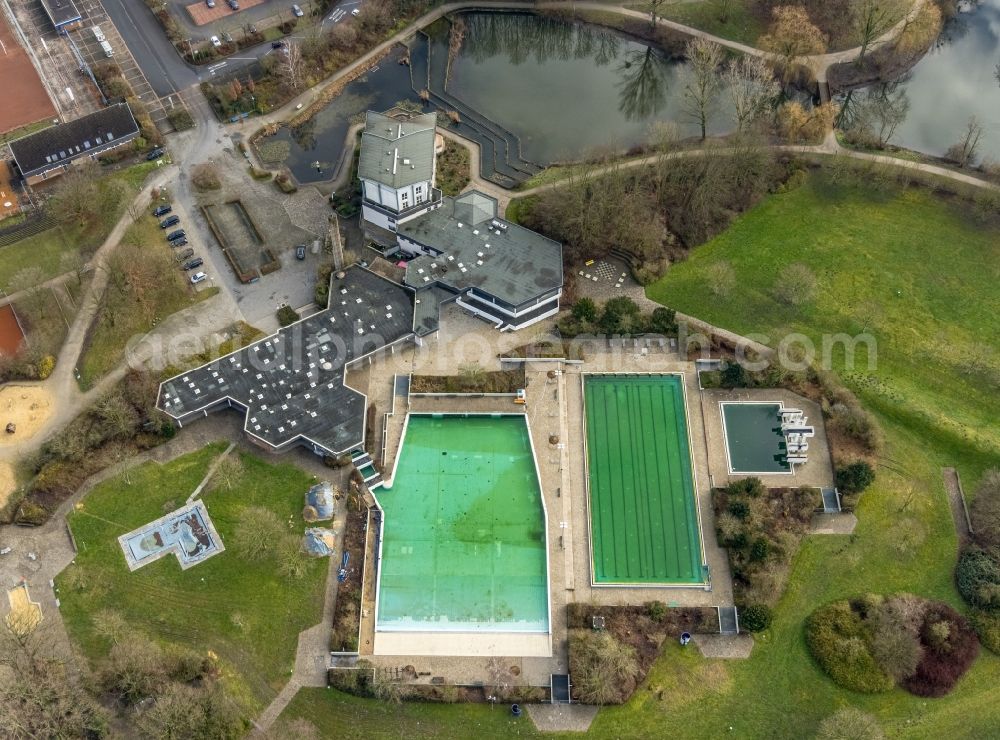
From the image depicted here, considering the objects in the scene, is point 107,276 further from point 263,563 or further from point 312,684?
point 312,684

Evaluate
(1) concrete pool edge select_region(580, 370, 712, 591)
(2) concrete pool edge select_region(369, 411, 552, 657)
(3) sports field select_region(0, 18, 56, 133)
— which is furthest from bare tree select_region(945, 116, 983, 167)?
(3) sports field select_region(0, 18, 56, 133)

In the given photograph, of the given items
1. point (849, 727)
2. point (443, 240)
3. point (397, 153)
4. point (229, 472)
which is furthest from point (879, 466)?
point (229, 472)

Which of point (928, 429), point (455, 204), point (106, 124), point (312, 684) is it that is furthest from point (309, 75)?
point (928, 429)

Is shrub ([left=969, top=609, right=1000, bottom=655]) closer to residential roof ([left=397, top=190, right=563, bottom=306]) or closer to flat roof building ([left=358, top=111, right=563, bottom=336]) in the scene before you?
flat roof building ([left=358, top=111, right=563, bottom=336])

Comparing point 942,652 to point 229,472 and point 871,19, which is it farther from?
point 871,19

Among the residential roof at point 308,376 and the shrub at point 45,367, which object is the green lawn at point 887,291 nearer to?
the residential roof at point 308,376
